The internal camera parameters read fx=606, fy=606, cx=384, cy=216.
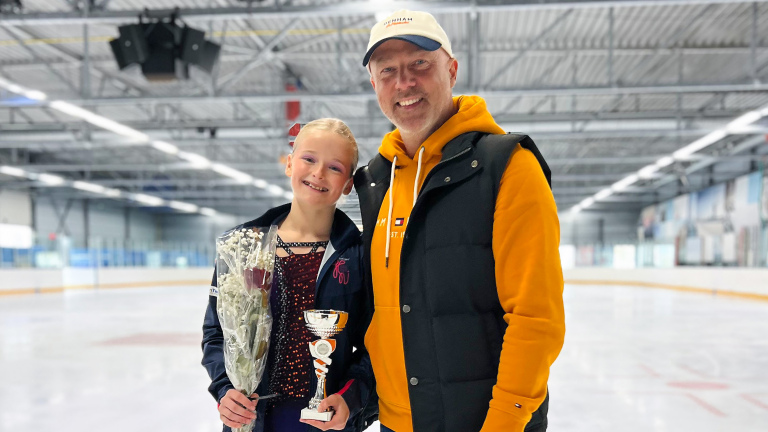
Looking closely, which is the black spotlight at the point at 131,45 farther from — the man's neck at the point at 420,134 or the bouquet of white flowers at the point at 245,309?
the man's neck at the point at 420,134

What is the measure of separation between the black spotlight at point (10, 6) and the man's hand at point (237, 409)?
718 centimetres

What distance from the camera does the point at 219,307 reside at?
1438mm

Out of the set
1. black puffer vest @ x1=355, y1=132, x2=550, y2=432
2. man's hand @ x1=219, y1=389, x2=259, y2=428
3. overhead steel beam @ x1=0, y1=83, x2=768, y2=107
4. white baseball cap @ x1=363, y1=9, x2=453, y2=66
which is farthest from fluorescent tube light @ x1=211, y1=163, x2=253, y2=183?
black puffer vest @ x1=355, y1=132, x2=550, y2=432

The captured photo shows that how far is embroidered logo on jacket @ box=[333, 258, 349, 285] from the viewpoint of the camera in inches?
58.6

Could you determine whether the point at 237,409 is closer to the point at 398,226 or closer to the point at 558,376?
the point at 398,226

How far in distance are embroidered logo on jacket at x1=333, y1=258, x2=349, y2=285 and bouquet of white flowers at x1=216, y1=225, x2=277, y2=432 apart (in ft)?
0.51

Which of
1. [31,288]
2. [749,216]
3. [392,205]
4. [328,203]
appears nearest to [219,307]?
[328,203]

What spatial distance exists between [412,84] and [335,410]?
0.76 m

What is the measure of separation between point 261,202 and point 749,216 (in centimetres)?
2101

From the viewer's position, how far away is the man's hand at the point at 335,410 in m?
1.38

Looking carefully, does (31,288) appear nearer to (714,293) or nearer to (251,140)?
(251,140)

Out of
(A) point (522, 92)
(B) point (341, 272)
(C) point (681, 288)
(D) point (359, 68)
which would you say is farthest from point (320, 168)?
(C) point (681, 288)

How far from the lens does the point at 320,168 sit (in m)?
1.53

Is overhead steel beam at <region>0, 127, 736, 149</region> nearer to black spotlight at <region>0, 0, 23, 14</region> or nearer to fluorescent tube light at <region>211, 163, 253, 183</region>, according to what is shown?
fluorescent tube light at <region>211, 163, 253, 183</region>
